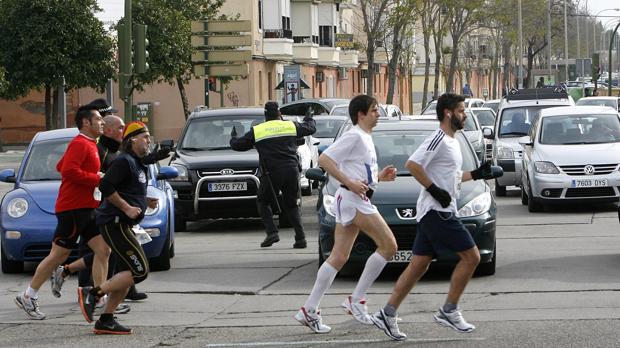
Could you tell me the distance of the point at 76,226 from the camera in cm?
1102

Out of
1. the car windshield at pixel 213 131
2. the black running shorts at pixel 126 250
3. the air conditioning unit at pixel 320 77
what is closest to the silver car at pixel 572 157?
the car windshield at pixel 213 131

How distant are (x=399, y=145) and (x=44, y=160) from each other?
382 centimetres

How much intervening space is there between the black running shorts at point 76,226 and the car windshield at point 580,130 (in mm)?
11549

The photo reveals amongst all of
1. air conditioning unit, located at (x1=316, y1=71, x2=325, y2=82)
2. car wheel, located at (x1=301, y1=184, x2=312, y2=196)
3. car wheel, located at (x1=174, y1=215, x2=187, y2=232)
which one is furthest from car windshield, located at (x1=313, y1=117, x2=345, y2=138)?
air conditioning unit, located at (x1=316, y1=71, x2=325, y2=82)

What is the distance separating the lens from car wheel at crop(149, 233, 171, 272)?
46.2ft

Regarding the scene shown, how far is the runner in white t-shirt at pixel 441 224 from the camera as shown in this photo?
30.7ft

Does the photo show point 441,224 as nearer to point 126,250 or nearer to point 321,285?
point 321,285

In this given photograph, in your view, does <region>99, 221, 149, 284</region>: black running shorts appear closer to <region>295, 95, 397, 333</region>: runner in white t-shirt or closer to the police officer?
<region>295, 95, 397, 333</region>: runner in white t-shirt

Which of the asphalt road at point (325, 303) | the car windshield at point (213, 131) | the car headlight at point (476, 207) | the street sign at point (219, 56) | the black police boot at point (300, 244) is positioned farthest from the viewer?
the street sign at point (219, 56)

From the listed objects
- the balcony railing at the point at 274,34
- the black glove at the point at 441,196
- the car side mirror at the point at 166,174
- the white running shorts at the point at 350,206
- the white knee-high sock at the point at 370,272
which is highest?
the balcony railing at the point at 274,34

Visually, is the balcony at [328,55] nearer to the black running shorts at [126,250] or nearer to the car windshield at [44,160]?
the car windshield at [44,160]

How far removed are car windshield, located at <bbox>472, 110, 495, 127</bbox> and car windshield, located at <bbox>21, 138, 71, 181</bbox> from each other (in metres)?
24.8

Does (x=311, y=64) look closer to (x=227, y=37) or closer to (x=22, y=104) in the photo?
(x=22, y=104)

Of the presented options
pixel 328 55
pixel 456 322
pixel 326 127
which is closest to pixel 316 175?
pixel 456 322
